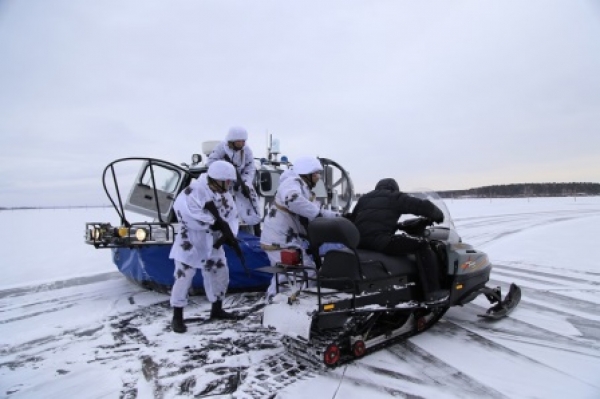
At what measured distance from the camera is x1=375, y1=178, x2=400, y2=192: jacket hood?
158 inches

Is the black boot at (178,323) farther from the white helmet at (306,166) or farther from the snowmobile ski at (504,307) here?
the snowmobile ski at (504,307)

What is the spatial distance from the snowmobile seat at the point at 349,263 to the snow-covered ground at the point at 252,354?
664 mm

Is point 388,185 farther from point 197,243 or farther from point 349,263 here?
point 197,243

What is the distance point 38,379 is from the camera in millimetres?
3104

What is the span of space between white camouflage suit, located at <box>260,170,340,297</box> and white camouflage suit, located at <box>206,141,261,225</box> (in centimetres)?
146

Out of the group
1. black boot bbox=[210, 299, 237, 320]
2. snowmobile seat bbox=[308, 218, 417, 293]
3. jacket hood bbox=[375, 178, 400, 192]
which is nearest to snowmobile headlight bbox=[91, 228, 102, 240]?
black boot bbox=[210, 299, 237, 320]

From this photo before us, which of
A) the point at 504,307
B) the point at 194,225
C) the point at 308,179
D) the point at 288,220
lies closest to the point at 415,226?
the point at 308,179

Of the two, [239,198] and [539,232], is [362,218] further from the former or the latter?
[539,232]

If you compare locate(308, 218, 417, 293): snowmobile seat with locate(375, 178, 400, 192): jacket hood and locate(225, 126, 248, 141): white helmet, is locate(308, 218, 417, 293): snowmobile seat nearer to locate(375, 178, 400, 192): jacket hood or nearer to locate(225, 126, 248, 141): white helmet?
locate(375, 178, 400, 192): jacket hood

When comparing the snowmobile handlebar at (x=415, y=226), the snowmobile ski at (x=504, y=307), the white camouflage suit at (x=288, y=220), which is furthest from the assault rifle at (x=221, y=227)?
the snowmobile ski at (x=504, y=307)

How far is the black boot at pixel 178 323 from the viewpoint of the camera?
162 inches

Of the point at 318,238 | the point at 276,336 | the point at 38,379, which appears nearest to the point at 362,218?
the point at 318,238

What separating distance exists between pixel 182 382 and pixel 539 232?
44.0 ft

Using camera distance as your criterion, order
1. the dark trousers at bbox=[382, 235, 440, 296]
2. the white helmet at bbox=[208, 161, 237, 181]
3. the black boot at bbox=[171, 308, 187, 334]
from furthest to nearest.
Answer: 1. the white helmet at bbox=[208, 161, 237, 181]
2. the black boot at bbox=[171, 308, 187, 334]
3. the dark trousers at bbox=[382, 235, 440, 296]
